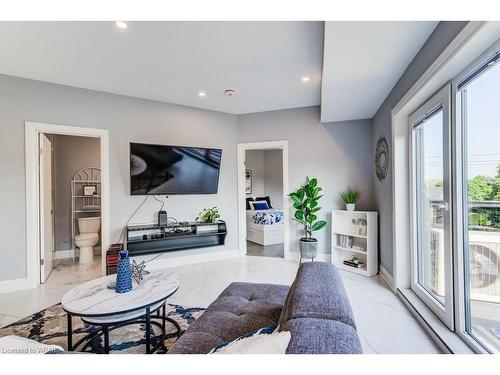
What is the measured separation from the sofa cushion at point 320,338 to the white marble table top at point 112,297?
3.91ft

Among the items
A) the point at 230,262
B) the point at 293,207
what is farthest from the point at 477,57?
the point at 230,262

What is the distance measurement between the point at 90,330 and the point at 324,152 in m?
3.83

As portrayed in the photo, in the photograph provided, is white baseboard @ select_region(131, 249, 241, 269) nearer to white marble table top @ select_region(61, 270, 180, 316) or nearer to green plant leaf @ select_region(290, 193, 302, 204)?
green plant leaf @ select_region(290, 193, 302, 204)

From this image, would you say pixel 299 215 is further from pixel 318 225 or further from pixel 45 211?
pixel 45 211

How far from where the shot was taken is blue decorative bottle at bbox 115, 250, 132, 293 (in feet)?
6.01

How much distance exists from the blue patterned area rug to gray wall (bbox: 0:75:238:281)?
3.88 feet

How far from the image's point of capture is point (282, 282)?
10.8 feet

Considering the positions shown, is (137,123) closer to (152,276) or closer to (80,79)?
(80,79)

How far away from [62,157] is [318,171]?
15.7 ft

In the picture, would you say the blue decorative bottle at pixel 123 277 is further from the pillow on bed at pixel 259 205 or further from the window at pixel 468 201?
the pillow on bed at pixel 259 205

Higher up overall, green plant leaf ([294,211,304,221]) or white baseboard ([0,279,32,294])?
green plant leaf ([294,211,304,221])

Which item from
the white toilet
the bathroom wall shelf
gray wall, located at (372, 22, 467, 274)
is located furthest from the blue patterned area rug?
the bathroom wall shelf

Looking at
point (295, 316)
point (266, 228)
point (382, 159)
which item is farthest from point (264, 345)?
point (266, 228)

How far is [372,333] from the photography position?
2.05m
